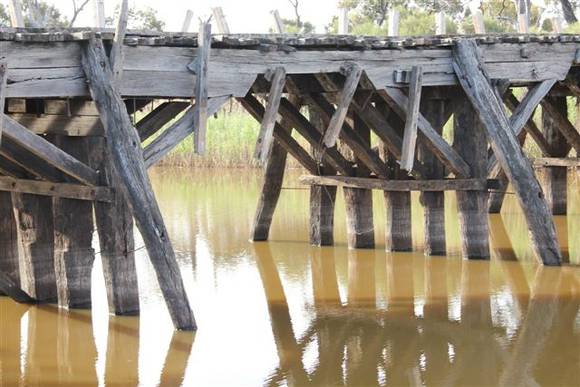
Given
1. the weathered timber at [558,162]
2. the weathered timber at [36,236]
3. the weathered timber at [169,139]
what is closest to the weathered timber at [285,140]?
the weathered timber at [169,139]

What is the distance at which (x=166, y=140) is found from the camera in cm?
1088

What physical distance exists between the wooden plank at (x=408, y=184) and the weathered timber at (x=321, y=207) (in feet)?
0.74

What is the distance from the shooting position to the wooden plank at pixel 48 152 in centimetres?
978

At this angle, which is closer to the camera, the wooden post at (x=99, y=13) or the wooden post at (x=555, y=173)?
the wooden post at (x=99, y=13)

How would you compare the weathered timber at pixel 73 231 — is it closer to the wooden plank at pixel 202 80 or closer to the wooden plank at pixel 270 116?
the wooden plank at pixel 202 80

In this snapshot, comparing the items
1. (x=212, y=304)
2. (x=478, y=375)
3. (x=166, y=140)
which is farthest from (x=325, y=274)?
(x=478, y=375)

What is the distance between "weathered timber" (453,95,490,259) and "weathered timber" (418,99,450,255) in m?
0.26

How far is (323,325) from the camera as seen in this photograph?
35.8 ft

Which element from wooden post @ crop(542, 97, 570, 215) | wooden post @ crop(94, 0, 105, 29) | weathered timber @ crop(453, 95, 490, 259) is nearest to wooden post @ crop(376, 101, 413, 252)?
weathered timber @ crop(453, 95, 490, 259)

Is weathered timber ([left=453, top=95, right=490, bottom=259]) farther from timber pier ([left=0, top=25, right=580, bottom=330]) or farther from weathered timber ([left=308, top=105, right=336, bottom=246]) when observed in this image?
weathered timber ([left=308, top=105, right=336, bottom=246])

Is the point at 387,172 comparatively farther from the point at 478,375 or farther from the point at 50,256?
the point at 478,375

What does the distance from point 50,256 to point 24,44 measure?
7.09 ft

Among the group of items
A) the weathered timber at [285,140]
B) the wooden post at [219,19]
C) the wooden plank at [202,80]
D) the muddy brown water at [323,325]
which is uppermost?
the wooden post at [219,19]

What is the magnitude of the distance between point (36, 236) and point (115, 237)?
0.93 metres
